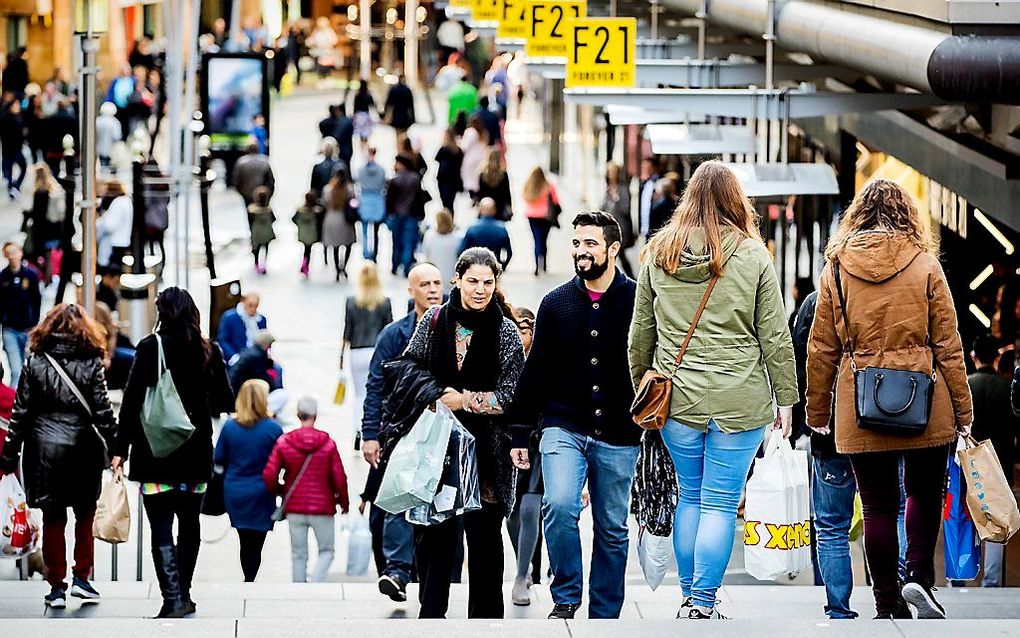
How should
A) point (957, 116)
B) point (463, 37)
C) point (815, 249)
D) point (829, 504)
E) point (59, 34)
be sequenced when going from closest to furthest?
point (829, 504) → point (957, 116) → point (815, 249) → point (59, 34) → point (463, 37)

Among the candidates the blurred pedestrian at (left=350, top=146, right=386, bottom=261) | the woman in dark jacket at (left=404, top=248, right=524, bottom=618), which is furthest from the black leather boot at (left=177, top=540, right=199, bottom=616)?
the blurred pedestrian at (left=350, top=146, right=386, bottom=261)

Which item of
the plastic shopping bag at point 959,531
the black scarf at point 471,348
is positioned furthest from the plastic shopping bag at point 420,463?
the plastic shopping bag at point 959,531

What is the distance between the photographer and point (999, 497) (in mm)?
7430

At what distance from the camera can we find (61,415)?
878 cm

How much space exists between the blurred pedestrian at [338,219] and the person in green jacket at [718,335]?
17.2 meters

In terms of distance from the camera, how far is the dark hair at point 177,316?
8516 millimetres

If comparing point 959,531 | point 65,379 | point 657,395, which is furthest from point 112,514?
point 959,531

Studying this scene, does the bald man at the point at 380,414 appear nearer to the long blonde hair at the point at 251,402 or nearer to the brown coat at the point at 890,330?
the long blonde hair at the point at 251,402

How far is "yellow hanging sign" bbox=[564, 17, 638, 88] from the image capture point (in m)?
14.4

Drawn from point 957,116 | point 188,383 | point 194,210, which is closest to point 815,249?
point 957,116

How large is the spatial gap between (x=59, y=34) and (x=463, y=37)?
14750 millimetres

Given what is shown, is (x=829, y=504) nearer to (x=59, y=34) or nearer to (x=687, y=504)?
(x=687, y=504)

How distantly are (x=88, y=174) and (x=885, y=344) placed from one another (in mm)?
8001

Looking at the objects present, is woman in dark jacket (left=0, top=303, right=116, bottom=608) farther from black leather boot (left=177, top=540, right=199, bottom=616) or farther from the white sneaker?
the white sneaker
